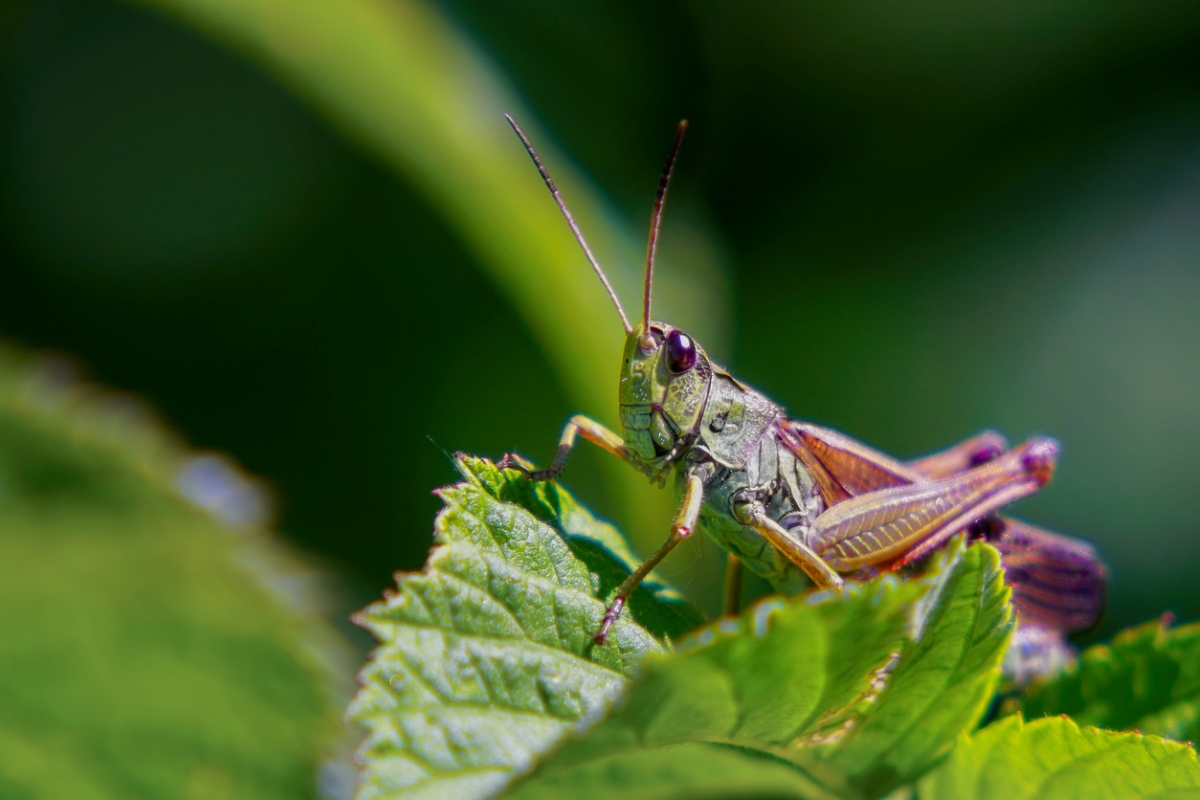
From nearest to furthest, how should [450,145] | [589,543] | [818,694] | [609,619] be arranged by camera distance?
1. [818,694]
2. [609,619]
3. [589,543]
4. [450,145]

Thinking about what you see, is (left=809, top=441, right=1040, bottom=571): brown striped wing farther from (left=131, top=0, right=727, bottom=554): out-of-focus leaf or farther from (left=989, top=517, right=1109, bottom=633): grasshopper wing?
(left=131, top=0, right=727, bottom=554): out-of-focus leaf

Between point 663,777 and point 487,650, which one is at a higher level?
point 487,650

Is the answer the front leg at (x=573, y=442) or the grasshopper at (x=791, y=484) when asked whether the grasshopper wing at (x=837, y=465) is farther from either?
the front leg at (x=573, y=442)

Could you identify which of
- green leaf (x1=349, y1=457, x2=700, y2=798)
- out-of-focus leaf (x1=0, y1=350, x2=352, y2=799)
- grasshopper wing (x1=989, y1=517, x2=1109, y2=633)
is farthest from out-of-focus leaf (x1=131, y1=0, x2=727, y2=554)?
green leaf (x1=349, y1=457, x2=700, y2=798)

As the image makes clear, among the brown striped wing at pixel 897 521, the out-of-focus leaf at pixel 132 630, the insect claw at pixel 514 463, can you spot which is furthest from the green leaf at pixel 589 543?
the brown striped wing at pixel 897 521

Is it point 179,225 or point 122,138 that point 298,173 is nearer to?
point 179,225

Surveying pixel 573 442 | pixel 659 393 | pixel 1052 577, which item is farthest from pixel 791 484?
pixel 1052 577

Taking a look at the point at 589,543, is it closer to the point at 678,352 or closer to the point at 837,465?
the point at 678,352

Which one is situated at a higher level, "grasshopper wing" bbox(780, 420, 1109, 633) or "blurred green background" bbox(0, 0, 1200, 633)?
"blurred green background" bbox(0, 0, 1200, 633)
